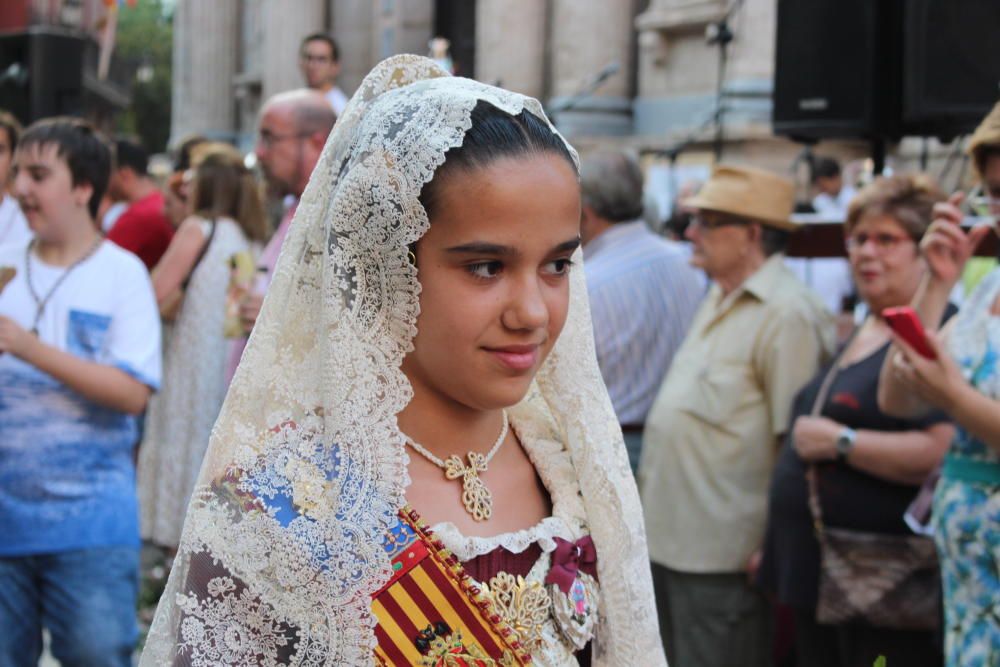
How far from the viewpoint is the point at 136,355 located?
3818mm

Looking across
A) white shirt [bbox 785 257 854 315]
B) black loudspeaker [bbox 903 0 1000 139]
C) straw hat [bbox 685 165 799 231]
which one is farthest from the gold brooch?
white shirt [bbox 785 257 854 315]

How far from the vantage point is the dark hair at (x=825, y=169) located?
972cm

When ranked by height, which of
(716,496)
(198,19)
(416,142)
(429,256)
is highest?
(198,19)

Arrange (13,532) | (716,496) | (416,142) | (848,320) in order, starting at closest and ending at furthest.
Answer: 1. (416,142)
2. (13,532)
3. (716,496)
4. (848,320)

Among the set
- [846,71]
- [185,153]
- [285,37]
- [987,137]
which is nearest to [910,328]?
[987,137]

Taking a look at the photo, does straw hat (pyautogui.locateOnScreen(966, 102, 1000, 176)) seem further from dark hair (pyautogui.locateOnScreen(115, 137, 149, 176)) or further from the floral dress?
dark hair (pyautogui.locateOnScreen(115, 137, 149, 176))

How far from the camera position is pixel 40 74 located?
8516 millimetres

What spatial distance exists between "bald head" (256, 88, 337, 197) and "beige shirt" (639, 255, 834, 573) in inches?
59.3

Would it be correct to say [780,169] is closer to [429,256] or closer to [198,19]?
[429,256]

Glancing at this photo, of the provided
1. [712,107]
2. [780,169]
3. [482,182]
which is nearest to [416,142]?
[482,182]

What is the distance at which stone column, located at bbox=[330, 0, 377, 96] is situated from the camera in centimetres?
1972

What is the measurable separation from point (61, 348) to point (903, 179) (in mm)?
2615

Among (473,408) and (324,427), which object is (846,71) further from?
(324,427)

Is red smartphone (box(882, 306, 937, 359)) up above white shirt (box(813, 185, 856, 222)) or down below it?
below
